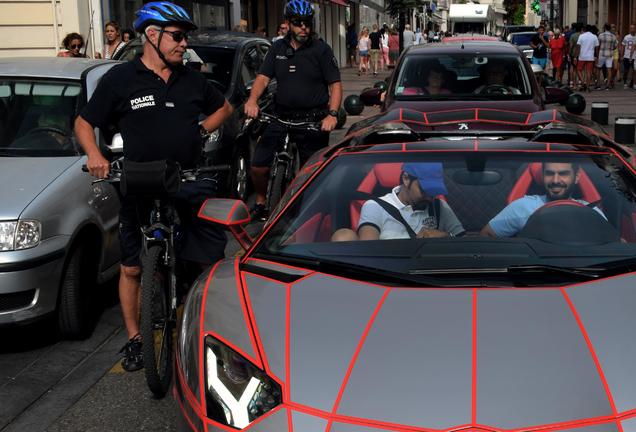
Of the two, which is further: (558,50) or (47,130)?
(558,50)

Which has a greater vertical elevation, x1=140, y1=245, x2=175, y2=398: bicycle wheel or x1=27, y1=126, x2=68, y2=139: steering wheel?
x1=27, y1=126, x2=68, y2=139: steering wheel

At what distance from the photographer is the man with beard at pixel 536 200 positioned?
4.02m

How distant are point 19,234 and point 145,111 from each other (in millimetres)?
1059

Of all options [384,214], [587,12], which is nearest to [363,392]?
[384,214]

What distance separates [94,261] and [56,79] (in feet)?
4.81

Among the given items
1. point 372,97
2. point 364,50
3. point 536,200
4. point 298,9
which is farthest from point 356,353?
point 364,50

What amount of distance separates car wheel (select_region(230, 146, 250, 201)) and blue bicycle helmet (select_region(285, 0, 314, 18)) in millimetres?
2198

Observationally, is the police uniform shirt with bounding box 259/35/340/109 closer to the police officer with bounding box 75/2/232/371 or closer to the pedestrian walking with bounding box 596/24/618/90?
the police officer with bounding box 75/2/232/371

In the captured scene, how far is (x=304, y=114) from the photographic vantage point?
321 inches

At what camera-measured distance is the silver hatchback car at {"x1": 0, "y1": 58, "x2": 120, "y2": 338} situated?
5.44m

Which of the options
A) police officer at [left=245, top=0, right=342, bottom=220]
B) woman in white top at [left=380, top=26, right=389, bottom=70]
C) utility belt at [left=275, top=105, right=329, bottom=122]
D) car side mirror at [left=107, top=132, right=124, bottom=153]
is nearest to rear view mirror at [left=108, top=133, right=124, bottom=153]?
car side mirror at [left=107, top=132, right=124, bottom=153]

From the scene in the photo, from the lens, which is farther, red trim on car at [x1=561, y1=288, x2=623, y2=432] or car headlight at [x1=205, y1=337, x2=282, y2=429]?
car headlight at [x1=205, y1=337, x2=282, y2=429]

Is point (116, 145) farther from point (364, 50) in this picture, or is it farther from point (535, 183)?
point (364, 50)

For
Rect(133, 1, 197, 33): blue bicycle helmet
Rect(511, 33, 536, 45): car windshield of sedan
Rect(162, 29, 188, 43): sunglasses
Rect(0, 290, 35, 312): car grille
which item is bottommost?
Rect(0, 290, 35, 312): car grille
